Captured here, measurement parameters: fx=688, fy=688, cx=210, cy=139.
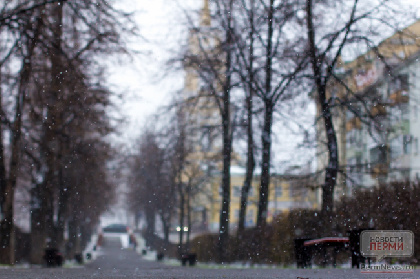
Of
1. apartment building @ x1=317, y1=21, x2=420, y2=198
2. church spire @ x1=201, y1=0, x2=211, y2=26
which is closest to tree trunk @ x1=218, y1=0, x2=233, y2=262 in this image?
church spire @ x1=201, y1=0, x2=211, y2=26

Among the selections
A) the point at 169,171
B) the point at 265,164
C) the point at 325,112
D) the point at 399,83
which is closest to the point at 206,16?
the point at 265,164

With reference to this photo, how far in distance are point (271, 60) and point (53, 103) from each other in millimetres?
7159

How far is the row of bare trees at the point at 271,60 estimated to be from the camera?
65.8 ft

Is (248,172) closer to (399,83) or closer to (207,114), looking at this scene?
(207,114)

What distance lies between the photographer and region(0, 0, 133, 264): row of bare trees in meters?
15.2

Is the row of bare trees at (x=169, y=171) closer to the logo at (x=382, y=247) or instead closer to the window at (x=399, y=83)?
the window at (x=399, y=83)

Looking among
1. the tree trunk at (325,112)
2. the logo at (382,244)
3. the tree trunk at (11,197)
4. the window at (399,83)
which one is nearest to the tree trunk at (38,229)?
the tree trunk at (11,197)

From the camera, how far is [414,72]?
19.5m

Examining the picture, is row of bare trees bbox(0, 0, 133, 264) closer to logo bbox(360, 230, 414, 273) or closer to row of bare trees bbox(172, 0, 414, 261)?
row of bare trees bbox(172, 0, 414, 261)

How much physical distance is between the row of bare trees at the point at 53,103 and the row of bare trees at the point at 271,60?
171 inches

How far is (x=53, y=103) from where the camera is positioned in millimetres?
21953

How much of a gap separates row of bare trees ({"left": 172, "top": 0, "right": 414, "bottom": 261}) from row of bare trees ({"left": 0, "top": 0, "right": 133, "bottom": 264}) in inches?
171

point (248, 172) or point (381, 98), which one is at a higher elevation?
point (381, 98)

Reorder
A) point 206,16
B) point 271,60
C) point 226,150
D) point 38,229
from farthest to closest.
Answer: point 226,150
point 38,229
point 206,16
point 271,60
